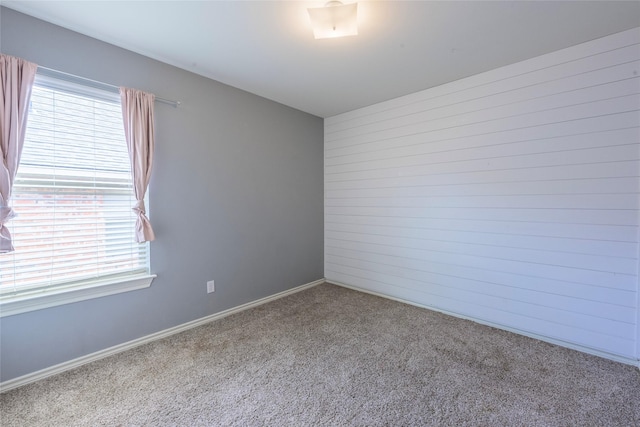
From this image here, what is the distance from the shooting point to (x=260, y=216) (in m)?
3.36

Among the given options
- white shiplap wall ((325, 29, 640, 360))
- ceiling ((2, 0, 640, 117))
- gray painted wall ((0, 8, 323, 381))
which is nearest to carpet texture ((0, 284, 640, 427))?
gray painted wall ((0, 8, 323, 381))

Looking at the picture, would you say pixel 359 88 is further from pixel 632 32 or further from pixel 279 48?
pixel 632 32

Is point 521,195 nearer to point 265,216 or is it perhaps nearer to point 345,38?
point 345,38

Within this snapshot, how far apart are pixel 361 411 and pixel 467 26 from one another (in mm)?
2786

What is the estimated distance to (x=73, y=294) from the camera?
2059 mm

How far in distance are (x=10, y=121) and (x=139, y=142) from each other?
2.36 ft

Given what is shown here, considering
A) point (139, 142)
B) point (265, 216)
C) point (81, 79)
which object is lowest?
point (265, 216)

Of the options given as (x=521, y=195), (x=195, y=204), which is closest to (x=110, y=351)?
(x=195, y=204)

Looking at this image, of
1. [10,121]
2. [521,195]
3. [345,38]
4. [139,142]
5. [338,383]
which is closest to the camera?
[10,121]

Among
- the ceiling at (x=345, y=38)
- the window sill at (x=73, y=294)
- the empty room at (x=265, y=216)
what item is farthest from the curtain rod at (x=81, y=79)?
the window sill at (x=73, y=294)

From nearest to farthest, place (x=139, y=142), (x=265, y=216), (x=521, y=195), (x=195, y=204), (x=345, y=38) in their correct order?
(x=345, y=38) → (x=139, y=142) → (x=521, y=195) → (x=195, y=204) → (x=265, y=216)

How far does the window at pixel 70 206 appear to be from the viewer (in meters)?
1.90

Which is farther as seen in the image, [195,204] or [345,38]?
[195,204]

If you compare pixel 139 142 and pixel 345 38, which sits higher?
pixel 345 38
